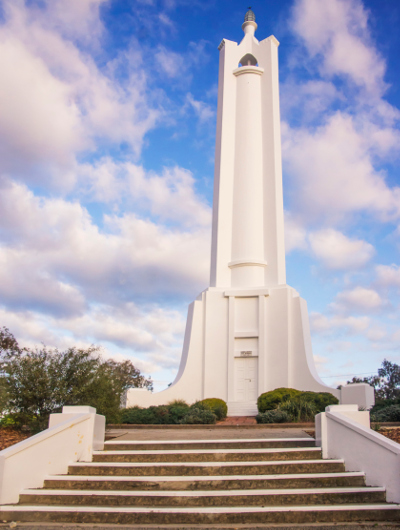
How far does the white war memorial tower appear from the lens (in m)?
17.7

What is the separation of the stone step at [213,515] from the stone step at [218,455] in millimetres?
1380

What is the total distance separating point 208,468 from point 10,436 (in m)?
5.00

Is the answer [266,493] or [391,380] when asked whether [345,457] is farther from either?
[391,380]

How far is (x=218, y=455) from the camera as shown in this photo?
6871 mm

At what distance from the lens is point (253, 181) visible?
68.0 ft

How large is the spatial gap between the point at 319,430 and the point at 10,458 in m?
4.20

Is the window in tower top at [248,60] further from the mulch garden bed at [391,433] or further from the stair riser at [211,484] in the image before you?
the stair riser at [211,484]

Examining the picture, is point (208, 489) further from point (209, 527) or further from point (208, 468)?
point (209, 527)

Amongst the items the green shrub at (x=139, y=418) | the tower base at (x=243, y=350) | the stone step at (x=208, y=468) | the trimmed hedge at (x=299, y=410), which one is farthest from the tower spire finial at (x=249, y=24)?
the stone step at (x=208, y=468)

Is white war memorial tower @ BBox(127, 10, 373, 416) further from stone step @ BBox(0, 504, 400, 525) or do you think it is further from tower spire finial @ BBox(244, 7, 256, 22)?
stone step @ BBox(0, 504, 400, 525)

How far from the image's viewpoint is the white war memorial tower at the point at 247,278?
58.0 feet

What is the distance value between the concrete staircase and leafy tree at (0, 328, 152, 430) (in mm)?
3252

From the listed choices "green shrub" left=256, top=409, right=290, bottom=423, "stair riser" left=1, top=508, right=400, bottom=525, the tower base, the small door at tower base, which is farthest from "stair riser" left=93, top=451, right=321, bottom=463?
the small door at tower base

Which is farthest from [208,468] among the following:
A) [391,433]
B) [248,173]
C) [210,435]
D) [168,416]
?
[248,173]
